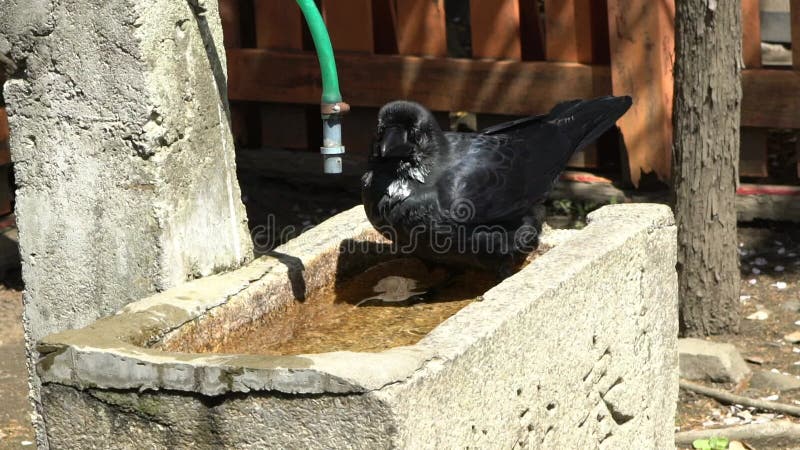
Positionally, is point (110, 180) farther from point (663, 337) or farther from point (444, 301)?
point (663, 337)

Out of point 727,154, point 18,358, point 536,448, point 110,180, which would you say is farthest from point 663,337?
point 18,358

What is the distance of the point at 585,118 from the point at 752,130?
2167mm

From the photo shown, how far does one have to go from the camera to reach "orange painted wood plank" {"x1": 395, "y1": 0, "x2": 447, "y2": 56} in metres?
6.71

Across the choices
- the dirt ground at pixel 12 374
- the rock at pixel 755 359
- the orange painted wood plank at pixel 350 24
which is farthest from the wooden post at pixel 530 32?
the dirt ground at pixel 12 374

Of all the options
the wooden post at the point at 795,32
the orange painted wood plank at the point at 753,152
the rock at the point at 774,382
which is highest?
the wooden post at the point at 795,32

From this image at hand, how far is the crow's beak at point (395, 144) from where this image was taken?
3.81 metres

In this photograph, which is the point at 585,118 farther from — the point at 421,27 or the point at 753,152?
the point at 421,27

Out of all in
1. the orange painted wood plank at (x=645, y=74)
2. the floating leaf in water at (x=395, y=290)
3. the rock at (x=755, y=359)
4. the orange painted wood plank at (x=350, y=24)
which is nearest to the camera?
the floating leaf in water at (x=395, y=290)

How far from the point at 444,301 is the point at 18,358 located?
8.13 ft

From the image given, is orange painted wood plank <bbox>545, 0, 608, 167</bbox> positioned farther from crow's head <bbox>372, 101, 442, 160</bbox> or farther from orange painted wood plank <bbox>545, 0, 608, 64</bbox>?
crow's head <bbox>372, 101, 442, 160</bbox>

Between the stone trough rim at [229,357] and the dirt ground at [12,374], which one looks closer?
the stone trough rim at [229,357]

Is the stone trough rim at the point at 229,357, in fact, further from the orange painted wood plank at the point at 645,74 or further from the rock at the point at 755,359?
the orange painted wood plank at the point at 645,74

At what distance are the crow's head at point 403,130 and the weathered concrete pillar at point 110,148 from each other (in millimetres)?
551

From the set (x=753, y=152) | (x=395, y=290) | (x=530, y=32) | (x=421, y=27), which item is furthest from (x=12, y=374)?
(x=753, y=152)
